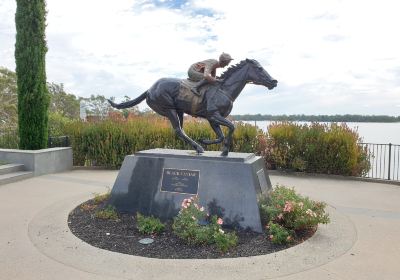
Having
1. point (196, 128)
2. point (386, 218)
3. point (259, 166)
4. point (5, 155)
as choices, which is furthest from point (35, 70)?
point (386, 218)

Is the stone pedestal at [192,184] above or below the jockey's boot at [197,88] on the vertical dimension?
below

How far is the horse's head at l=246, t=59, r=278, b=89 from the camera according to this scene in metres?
6.04

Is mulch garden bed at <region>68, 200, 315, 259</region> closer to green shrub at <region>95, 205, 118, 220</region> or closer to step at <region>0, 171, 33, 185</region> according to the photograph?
green shrub at <region>95, 205, 118, 220</region>

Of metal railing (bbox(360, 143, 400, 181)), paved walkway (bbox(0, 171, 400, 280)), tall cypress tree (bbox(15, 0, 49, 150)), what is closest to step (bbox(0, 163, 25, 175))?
tall cypress tree (bbox(15, 0, 49, 150))

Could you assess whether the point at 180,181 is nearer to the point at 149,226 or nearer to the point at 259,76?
the point at 149,226

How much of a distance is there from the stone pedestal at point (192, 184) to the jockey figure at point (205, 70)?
1.31 m

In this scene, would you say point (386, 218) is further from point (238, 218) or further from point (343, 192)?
point (238, 218)

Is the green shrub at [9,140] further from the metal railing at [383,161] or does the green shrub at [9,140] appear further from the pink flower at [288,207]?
the metal railing at [383,161]

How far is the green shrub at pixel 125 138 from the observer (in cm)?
1202

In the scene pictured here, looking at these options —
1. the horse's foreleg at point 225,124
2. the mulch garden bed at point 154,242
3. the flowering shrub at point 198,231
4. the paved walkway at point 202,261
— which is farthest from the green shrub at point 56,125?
the flowering shrub at point 198,231

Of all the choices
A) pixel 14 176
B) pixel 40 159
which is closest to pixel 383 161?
pixel 40 159

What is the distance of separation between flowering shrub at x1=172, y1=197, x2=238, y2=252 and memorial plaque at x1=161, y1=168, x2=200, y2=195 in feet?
1.93

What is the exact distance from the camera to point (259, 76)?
6148 mm

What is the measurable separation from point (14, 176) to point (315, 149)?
28.9 ft
